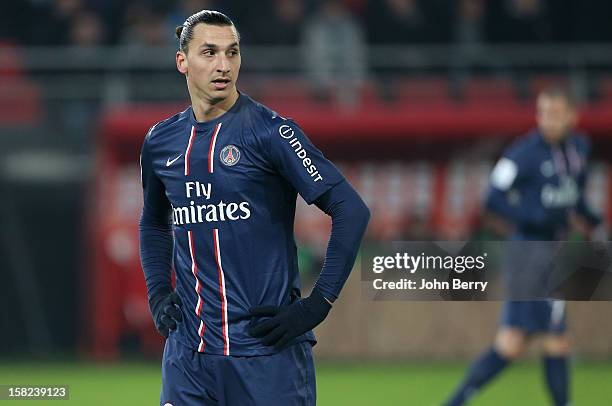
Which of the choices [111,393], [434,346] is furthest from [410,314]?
[111,393]

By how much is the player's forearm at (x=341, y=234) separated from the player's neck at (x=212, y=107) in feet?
1.48

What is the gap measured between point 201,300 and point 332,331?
25.1 ft

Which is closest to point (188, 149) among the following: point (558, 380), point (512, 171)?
point (512, 171)

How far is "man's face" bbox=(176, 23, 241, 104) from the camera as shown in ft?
12.6

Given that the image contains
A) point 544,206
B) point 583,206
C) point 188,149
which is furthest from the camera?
point 583,206

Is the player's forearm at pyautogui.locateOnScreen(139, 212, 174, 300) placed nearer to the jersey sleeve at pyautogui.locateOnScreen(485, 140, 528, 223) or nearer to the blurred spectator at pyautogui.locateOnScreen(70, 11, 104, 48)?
the jersey sleeve at pyautogui.locateOnScreen(485, 140, 528, 223)

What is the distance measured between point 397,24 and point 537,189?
6.10 metres

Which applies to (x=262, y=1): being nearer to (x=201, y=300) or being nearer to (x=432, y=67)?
(x=432, y=67)

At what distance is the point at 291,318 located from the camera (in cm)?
370

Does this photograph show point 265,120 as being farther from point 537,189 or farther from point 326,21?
point 326,21

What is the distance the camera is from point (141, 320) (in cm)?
1201

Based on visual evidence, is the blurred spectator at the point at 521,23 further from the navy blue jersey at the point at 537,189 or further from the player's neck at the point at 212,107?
the player's neck at the point at 212,107

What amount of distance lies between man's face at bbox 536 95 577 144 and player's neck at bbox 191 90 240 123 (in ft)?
12.0

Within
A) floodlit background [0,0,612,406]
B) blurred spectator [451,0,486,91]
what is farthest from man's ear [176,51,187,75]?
blurred spectator [451,0,486,91]
